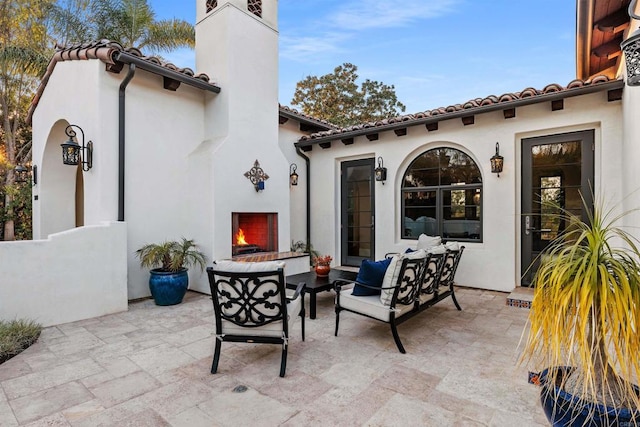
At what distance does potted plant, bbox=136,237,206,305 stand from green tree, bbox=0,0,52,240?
6.57 m

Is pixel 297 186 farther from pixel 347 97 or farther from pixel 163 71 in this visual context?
pixel 347 97

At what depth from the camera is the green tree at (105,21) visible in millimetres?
10273

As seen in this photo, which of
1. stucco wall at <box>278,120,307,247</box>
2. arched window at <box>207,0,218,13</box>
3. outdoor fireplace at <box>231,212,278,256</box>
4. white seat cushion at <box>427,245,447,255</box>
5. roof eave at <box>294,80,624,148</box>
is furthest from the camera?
stucco wall at <box>278,120,307,247</box>

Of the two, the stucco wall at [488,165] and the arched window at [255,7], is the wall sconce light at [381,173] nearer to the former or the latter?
the stucco wall at [488,165]

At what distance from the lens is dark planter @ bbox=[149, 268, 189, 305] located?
208 inches

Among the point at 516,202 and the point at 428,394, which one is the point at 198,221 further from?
the point at 516,202

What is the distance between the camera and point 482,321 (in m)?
4.56

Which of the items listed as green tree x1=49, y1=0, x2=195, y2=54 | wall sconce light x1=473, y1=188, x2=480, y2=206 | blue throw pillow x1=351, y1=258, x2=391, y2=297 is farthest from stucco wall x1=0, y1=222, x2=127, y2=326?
green tree x1=49, y1=0, x2=195, y2=54

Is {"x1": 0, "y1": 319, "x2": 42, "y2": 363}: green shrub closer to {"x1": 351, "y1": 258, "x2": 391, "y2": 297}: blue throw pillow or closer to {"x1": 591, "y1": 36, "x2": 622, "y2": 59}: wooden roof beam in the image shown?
{"x1": 351, "y1": 258, "x2": 391, "y2": 297}: blue throw pillow

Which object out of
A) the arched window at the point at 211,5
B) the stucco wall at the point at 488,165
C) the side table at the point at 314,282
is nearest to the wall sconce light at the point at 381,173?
the stucco wall at the point at 488,165

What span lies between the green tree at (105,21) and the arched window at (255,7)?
5771 mm

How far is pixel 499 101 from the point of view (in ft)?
18.9

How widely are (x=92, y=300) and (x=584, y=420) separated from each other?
5.54m

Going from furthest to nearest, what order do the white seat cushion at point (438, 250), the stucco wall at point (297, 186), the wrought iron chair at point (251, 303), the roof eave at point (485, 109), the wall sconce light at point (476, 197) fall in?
the stucco wall at point (297, 186) → the wall sconce light at point (476, 197) → the roof eave at point (485, 109) → the white seat cushion at point (438, 250) → the wrought iron chair at point (251, 303)
